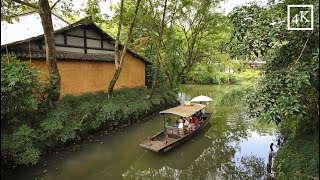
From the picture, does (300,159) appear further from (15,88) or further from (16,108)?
(16,108)

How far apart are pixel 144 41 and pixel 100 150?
12.7 m

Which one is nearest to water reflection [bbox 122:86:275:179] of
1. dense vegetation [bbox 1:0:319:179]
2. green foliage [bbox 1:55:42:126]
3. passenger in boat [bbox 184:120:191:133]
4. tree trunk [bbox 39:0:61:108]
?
passenger in boat [bbox 184:120:191:133]

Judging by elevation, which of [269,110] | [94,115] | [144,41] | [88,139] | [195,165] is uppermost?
[144,41]

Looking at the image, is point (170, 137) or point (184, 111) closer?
point (170, 137)

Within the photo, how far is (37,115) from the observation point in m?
9.80

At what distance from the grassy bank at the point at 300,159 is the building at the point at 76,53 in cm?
1180

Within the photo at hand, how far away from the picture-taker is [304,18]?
445 centimetres

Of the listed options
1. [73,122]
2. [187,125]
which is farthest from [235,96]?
[73,122]

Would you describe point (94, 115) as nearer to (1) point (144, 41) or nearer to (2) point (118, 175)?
(2) point (118, 175)

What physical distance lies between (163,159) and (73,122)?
4728mm

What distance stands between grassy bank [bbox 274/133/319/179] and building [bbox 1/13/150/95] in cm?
1180

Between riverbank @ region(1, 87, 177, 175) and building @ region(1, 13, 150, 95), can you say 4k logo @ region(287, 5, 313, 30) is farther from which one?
building @ region(1, 13, 150, 95)

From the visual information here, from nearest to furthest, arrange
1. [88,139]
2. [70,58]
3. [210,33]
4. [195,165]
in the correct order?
1. [195,165]
2. [88,139]
3. [70,58]
4. [210,33]

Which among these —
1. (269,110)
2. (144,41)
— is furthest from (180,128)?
(144,41)
